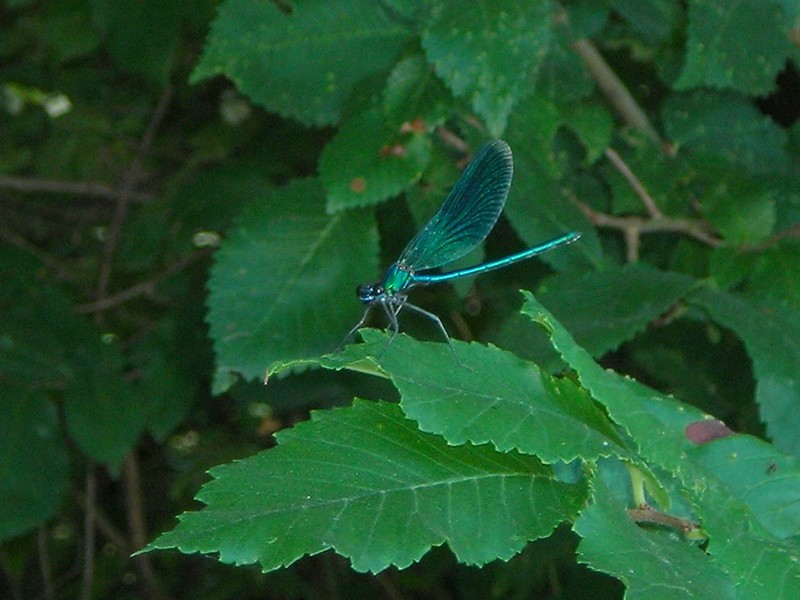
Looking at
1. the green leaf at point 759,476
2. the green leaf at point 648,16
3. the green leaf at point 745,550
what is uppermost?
the green leaf at point 648,16

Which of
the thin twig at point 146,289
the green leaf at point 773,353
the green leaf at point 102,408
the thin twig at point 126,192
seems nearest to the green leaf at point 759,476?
the green leaf at point 773,353

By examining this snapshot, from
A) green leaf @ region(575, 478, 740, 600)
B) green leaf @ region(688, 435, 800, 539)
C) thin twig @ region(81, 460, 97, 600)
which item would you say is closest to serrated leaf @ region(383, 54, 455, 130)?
green leaf @ region(688, 435, 800, 539)

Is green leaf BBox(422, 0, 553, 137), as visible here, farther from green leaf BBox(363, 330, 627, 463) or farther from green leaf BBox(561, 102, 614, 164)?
green leaf BBox(363, 330, 627, 463)

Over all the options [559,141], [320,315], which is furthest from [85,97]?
[320,315]

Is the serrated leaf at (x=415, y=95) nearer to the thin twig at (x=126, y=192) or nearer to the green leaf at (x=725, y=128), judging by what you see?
the green leaf at (x=725, y=128)

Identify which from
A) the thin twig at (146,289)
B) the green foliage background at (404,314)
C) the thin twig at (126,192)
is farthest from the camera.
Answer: the thin twig at (126,192)

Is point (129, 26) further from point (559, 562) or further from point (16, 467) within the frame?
point (559, 562)

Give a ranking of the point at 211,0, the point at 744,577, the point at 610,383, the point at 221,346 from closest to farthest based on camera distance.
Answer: the point at 744,577 → the point at 610,383 → the point at 221,346 → the point at 211,0
